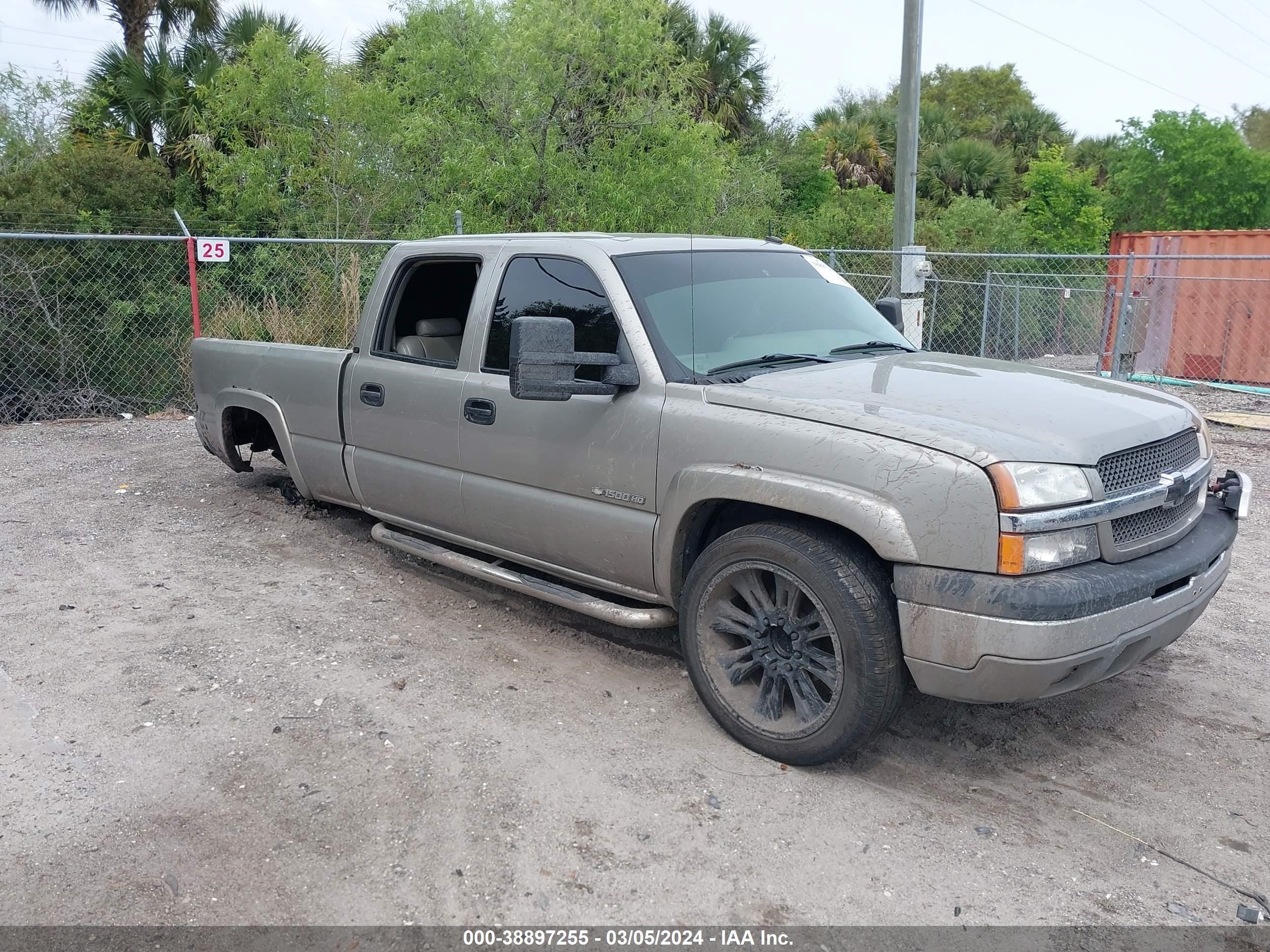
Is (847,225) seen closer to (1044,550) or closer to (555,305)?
(555,305)

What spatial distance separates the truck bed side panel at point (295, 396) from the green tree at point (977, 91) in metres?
47.4

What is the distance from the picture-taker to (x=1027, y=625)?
3.18 meters

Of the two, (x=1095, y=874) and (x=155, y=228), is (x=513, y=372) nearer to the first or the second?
(x=1095, y=874)

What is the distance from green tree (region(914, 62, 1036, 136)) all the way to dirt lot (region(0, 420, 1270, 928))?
4902 cm

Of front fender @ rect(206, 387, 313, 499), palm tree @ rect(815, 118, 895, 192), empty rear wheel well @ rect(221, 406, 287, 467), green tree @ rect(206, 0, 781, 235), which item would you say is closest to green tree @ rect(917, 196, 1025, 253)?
palm tree @ rect(815, 118, 895, 192)

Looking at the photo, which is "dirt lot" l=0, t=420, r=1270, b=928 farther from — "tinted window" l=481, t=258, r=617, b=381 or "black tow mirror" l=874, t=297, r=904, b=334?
"black tow mirror" l=874, t=297, r=904, b=334

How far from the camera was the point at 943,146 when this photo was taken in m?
33.3

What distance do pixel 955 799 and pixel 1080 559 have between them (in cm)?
96

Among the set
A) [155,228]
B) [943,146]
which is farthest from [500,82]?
[943,146]

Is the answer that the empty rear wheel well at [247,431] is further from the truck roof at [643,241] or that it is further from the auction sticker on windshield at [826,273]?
the auction sticker on windshield at [826,273]

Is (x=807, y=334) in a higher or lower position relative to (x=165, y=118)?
lower

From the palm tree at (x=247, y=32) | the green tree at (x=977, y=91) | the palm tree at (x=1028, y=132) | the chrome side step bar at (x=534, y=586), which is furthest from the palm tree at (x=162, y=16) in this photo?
the green tree at (x=977, y=91)

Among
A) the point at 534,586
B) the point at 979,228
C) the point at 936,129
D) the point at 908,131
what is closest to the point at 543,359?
the point at 534,586

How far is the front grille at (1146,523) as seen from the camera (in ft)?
11.4
